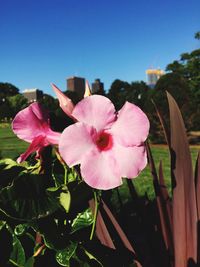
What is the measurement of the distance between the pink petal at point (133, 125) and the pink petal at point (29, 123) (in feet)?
0.72

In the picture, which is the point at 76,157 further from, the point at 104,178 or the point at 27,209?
the point at 27,209

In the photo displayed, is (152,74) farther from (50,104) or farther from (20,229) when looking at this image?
(20,229)

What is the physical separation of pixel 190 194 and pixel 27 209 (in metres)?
0.66

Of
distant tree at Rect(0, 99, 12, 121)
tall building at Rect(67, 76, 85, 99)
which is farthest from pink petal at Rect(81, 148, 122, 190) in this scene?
distant tree at Rect(0, 99, 12, 121)

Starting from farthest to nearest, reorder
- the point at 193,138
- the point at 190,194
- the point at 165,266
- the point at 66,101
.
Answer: the point at 193,138 < the point at 165,266 < the point at 190,194 < the point at 66,101

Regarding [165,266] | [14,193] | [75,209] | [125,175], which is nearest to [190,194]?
[165,266]

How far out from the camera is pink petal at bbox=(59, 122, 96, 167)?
2.73ft

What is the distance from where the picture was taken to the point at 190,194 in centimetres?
133

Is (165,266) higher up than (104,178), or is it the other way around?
(104,178)

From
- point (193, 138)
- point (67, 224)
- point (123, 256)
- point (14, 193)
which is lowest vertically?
point (193, 138)

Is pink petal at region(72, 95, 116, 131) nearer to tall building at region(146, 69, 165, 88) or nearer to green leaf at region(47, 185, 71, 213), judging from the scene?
green leaf at region(47, 185, 71, 213)

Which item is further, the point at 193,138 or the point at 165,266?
the point at 193,138

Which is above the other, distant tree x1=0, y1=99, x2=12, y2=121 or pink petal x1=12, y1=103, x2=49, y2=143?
distant tree x1=0, y1=99, x2=12, y2=121

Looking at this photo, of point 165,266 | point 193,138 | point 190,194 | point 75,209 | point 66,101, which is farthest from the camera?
point 193,138
